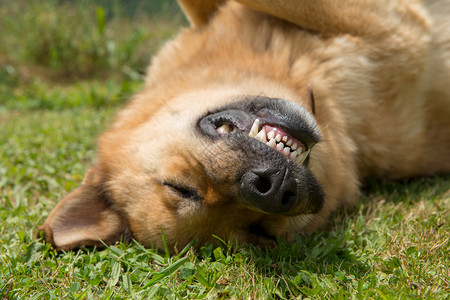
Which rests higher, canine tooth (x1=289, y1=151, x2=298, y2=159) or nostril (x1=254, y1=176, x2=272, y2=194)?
canine tooth (x1=289, y1=151, x2=298, y2=159)

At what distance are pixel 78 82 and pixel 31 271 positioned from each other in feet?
19.2

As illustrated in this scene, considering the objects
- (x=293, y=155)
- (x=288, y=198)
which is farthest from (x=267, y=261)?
(x=293, y=155)

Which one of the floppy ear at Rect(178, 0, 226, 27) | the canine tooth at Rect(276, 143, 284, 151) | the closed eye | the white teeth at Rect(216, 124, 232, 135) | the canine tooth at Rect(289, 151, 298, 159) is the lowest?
the closed eye

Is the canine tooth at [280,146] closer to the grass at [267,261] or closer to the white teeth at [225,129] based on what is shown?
the white teeth at [225,129]

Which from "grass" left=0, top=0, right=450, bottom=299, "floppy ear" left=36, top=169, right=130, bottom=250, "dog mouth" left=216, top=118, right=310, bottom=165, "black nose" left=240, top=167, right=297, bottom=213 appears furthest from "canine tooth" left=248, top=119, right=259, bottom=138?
"floppy ear" left=36, top=169, right=130, bottom=250

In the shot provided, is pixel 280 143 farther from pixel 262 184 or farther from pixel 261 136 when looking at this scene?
pixel 262 184

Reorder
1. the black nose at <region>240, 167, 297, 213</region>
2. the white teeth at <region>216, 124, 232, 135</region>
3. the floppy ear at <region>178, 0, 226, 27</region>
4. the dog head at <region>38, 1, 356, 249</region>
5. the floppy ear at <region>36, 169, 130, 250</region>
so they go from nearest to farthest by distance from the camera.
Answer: the black nose at <region>240, 167, 297, 213</region>, the dog head at <region>38, 1, 356, 249</region>, the white teeth at <region>216, 124, 232, 135</region>, the floppy ear at <region>36, 169, 130, 250</region>, the floppy ear at <region>178, 0, 226, 27</region>

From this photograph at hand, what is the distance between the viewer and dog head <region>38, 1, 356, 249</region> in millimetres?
2301

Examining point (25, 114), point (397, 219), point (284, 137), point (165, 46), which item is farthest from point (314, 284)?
point (25, 114)

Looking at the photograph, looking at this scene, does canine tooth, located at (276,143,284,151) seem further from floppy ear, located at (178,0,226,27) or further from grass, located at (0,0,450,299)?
floppy ear, located at (178,0,226,27)

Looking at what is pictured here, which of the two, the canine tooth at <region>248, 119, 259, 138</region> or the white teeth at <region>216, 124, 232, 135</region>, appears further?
the white teeth at <region>216, 124, 232, 135</region>

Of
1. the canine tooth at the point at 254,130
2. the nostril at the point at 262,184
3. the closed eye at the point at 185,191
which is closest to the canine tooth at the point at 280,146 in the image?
the canine tooth at the point at 254,130

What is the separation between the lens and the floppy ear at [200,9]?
371cm

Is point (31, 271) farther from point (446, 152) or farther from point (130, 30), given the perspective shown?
point (130, 30)
